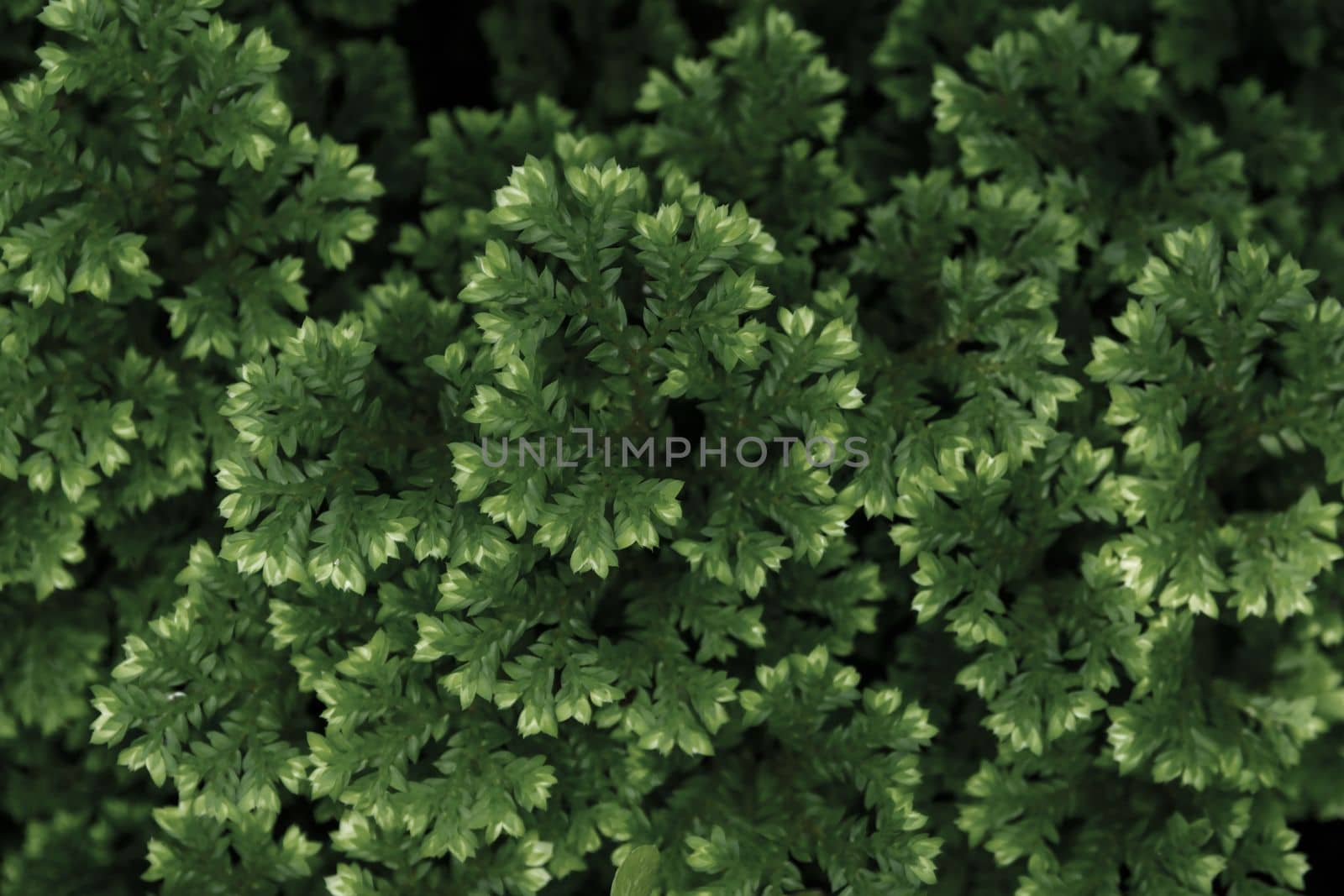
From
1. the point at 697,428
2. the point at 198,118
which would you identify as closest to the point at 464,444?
the point at 697,428

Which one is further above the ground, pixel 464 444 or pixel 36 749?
pixel 464 444

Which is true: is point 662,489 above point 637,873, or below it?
above

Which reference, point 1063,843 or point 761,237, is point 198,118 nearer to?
point 761,237

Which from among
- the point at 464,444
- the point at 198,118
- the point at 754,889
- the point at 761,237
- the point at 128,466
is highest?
the point at 198,118

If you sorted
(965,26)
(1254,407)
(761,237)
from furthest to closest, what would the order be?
(965,26), (1254,407), (761,237)

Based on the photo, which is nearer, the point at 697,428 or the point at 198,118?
the point at 198,118

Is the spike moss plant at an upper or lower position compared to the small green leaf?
upper

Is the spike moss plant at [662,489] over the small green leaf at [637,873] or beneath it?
over

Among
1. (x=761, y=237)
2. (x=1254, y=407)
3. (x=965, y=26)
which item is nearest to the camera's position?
(x=761, y=237)
